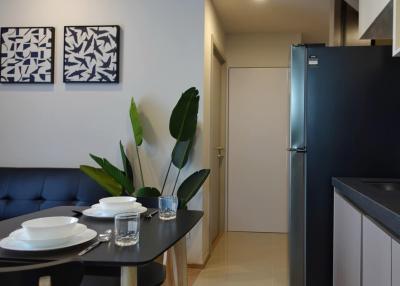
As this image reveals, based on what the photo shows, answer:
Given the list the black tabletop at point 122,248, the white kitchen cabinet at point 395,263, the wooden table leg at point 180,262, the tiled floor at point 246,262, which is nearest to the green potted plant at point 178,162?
the tiled floor at point 246,262

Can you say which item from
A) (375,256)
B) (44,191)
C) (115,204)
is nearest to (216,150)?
(44,191)

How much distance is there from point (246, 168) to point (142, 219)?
135 inches

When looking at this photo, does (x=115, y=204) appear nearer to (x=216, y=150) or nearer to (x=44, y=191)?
(x=44, y=191)

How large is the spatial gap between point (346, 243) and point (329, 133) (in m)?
0.78

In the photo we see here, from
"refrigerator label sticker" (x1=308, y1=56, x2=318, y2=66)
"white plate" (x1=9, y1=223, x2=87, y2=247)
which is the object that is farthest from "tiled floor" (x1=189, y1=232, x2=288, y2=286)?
"white plate" (x1=9, y1=223, x2=87, y2=247)

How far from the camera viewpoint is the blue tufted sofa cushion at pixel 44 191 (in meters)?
3.23

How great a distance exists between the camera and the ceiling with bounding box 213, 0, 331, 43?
3980 mm

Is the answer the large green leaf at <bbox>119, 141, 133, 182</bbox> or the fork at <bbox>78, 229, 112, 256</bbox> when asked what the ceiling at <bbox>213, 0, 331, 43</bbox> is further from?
the fork at <bbox>78, 229, 112, 256</bbox>

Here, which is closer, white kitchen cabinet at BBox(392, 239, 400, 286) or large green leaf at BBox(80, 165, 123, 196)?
white kitchen cabinet at BBox(392, 239, 400, 286)

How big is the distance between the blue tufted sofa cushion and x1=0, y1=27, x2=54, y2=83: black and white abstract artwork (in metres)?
0.92

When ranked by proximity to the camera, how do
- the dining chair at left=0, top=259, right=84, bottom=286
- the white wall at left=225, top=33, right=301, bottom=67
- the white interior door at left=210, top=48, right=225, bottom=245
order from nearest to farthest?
1. the dining chair at left=0, top=259, right=84, bottom=286
2. the white interior door at left=210, top=48, right=225, bottom=245
3. the white wall at left=225, top=33, right=301, bottom=67

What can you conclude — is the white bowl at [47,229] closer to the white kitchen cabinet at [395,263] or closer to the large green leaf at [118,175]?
the white kitchen cabinet at [395,263]

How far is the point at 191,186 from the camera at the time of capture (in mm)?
3209

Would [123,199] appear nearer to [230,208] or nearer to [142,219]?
[142,219]
